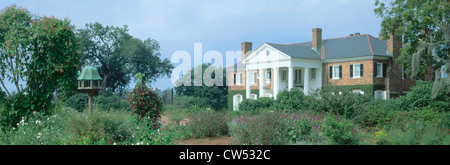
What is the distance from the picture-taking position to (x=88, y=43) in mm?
44188

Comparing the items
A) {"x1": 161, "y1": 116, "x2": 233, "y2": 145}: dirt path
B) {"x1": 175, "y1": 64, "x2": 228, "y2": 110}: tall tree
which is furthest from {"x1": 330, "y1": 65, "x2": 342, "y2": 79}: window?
{"x1": 161, "y1": 116, "x2": 233, "y2": 145}: dirt path

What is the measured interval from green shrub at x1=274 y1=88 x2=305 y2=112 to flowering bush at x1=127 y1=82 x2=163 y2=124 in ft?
27.2

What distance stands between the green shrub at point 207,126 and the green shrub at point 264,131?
162 cm

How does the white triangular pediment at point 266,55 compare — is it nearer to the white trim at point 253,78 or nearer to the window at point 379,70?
the white trim at point 253,78

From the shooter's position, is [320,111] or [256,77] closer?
[320,111]

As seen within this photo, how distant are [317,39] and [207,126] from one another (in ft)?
96.1

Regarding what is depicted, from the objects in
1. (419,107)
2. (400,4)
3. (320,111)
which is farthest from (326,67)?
(320,111)

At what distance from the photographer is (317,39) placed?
128ft

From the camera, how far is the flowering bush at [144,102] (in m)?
12.8

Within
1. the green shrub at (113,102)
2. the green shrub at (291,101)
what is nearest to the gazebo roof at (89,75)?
the green shrub at (291,101)
